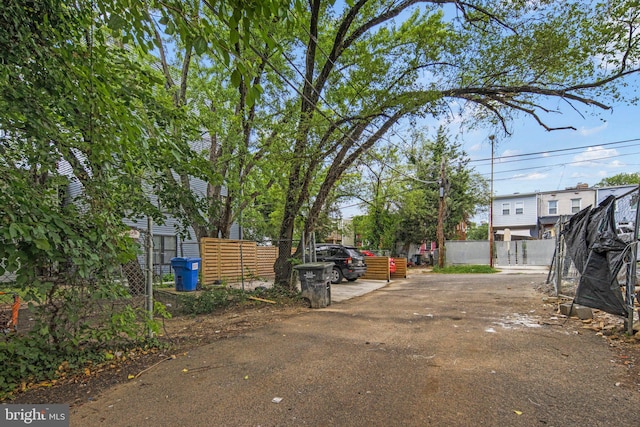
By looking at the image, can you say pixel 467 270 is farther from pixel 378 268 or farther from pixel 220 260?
pixel 220 260

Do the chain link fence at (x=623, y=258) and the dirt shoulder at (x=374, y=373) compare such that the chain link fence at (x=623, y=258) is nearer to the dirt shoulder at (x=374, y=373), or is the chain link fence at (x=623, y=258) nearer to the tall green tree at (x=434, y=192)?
the dirt shoulder at (x=374, y=373)

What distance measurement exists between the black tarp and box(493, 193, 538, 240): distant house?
26.3 meters

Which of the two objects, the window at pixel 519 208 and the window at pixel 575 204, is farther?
the window at pixel 519 208

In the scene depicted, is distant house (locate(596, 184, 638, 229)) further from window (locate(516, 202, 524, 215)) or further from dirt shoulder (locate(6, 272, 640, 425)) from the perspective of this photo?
window (locate(516, 202, 524, 215))

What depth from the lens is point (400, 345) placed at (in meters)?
4.76

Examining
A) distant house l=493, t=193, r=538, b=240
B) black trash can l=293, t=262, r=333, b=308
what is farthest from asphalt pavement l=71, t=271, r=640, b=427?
distant house l=493, t=193, r=538, b=240

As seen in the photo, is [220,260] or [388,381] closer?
[388,381]

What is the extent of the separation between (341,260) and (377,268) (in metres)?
2.77

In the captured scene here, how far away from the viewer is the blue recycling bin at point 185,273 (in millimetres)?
9227

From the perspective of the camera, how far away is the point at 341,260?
13180mm

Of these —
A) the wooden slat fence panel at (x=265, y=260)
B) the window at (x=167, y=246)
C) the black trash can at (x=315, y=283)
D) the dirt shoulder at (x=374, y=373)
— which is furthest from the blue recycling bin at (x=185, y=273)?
the window at (x=167, y=246)

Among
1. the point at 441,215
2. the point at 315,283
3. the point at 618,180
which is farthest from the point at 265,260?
the point at 618,180

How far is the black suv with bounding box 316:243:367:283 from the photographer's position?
13.1m

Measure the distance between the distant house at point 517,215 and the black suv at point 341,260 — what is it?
895 inches
